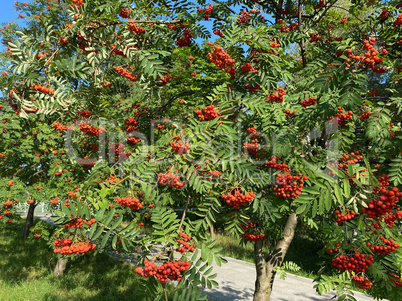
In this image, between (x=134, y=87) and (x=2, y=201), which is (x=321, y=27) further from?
(x=2, y=201)

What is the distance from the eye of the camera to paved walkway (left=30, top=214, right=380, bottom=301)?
8.24 metres

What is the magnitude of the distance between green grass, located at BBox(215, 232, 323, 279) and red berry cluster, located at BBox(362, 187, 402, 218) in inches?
407

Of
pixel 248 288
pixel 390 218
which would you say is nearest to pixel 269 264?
pixel 390 218

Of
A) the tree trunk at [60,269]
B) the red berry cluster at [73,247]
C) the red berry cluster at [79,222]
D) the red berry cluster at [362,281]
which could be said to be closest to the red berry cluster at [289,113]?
the red berry cluster at [362,281]

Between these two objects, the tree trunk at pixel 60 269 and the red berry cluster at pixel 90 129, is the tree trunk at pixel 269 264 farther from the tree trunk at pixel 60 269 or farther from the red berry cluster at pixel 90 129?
the tree trunk at pixel 60 269

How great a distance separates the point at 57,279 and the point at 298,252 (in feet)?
37.1

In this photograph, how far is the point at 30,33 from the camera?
2992 mm

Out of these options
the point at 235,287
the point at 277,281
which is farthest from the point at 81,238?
the point at 277,281

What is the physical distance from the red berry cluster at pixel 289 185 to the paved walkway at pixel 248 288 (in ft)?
19.8

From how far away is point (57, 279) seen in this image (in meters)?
8.46

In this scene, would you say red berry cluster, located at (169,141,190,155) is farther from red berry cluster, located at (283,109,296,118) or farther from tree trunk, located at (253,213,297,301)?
tree trunk, located at (253,213,297,301)

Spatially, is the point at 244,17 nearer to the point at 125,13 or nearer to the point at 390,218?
the point at 125,13

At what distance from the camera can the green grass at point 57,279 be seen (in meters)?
7.41

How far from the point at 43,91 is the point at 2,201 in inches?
219
